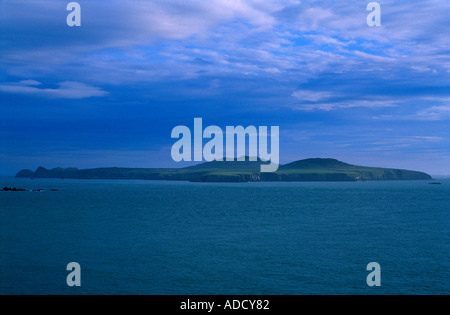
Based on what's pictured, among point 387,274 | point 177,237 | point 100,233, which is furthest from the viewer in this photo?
point 100,233

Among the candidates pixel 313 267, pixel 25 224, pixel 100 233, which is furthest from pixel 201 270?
pixel 25 224

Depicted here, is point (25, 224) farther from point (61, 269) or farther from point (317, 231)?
point (317, 231)

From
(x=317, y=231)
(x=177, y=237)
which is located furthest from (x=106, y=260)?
(x=317, y=231)

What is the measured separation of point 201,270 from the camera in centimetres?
4000

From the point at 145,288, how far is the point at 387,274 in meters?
23.0

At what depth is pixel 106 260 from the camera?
146 feet

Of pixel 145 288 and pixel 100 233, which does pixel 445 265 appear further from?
pixel 100 233
